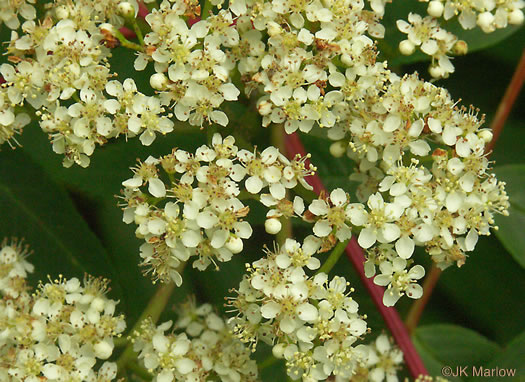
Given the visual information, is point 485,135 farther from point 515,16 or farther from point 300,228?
point 300,228

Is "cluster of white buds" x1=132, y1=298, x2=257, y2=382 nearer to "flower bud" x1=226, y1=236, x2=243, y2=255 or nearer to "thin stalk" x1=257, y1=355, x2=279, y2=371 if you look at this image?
"thin stalk" x1=257, y1=355, x2=279, y2=371

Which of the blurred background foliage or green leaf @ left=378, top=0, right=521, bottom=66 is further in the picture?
the blurred background foliage

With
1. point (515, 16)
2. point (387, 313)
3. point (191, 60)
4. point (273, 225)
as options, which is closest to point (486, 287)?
point (387, 313)

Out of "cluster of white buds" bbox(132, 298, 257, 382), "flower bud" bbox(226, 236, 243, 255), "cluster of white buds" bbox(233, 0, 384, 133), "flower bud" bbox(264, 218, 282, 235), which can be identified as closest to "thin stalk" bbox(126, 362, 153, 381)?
"cluster of white buds" bbox(132, 298, 257, 382)

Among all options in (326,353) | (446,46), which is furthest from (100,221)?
(446,46)

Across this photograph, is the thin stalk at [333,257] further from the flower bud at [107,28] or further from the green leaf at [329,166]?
the flower bud at [107,28]

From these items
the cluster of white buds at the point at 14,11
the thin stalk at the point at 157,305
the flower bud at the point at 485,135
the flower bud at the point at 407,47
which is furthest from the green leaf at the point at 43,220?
the flower bud at the point at 485,135
